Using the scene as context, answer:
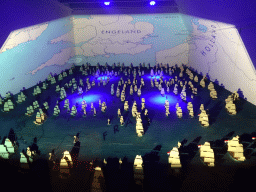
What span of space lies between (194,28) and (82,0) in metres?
7.02

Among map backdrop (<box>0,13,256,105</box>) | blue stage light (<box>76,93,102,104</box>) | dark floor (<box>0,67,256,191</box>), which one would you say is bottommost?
dark floor (<box>0,67,256,191</box>)

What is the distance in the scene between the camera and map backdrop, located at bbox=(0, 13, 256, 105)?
9312 millimetres

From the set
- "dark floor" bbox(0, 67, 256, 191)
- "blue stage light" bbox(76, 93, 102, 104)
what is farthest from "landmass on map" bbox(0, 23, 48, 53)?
"blue stage light" bbox(76, 93, 102, 104)

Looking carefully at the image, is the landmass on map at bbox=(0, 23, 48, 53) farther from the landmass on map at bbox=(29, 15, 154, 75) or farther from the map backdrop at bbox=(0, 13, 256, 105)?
the landmass on map at bbox=(29, 15, 154, 75)

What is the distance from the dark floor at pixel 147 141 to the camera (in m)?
4.90

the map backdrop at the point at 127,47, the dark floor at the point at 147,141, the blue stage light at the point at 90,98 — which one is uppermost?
the map backdrop at the point at 127,47

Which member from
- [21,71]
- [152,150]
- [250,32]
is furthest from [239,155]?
[21,71]

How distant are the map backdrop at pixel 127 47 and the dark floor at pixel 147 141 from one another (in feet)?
5.44

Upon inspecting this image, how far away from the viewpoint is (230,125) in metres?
7.20

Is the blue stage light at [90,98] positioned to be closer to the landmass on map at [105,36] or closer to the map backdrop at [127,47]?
the map backdrop at [127,47]

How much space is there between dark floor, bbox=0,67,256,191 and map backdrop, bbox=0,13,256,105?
1.66 m

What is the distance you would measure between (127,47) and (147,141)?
9680mm

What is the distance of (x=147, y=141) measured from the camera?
6.51m

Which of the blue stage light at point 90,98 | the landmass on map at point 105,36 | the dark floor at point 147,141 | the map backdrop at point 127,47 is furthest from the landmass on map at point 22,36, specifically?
the blue stage light at point 90,98
